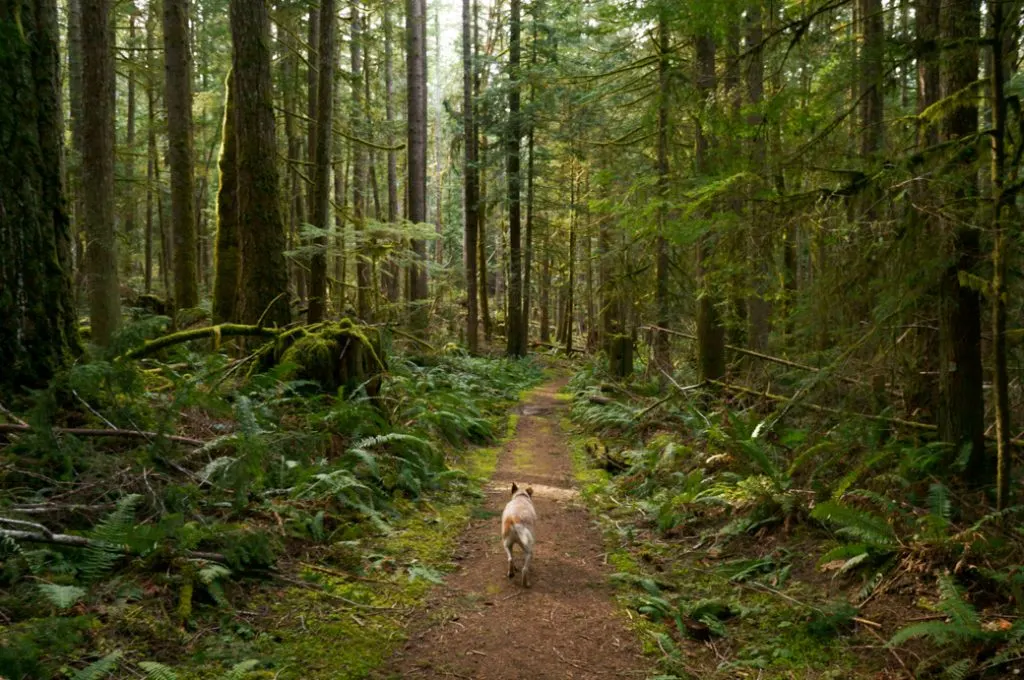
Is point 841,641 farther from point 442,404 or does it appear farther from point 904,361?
point 442,404

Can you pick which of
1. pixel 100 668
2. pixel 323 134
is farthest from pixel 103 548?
pixel 323 134

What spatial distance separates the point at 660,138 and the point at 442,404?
7813 millimetres

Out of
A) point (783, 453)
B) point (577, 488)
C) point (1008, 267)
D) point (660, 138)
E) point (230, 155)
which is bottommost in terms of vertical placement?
point (577, 488)

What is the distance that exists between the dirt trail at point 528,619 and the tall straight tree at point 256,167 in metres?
4.61

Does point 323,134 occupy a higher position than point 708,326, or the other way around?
point 323,134

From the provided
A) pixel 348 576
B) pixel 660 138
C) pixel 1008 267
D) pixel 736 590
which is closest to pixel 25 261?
pixel 348 576

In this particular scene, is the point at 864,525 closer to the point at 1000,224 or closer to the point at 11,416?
the point at 1000,224

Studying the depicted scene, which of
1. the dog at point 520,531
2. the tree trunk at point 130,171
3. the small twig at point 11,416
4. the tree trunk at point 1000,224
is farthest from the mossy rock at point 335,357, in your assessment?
the tree trunk at point 130,171

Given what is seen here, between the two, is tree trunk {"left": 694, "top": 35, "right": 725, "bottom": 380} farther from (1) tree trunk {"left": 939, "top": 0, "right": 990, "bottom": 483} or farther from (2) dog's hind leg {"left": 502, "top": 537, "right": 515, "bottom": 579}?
(2) dog's hind leg {"left": 502, "top": 537, "right": 515, "bottom": 579}

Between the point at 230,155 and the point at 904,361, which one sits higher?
the point at 230,155

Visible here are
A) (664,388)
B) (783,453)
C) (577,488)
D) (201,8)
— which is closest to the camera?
(783,453)

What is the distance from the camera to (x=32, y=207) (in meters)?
4.92

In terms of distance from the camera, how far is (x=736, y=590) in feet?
16.6

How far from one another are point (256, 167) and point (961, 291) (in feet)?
27.8
